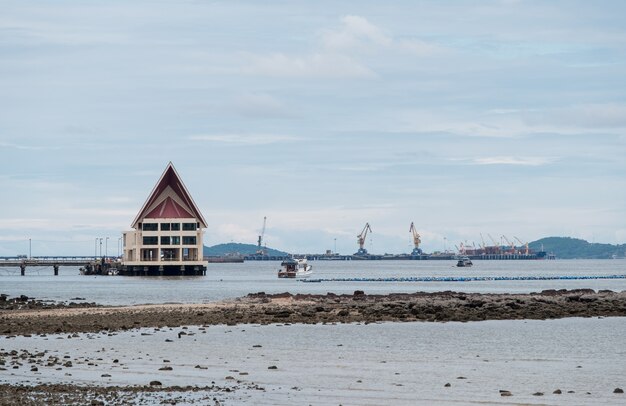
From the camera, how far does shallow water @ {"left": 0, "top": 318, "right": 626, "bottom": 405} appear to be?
2581 centimetres

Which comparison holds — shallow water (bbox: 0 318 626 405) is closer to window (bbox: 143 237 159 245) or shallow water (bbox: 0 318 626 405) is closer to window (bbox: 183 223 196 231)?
window (bbox: 183 223 196 231)

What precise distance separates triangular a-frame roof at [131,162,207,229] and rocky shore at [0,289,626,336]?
7049 cm

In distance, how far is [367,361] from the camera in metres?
32.7

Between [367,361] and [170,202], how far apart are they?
101456 millimetres

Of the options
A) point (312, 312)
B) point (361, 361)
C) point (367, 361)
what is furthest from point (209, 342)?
point (312, 312)

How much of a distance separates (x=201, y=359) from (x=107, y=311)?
21.3 metres

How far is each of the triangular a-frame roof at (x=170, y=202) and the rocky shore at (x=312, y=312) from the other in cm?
7049

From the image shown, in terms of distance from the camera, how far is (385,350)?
1422 inches

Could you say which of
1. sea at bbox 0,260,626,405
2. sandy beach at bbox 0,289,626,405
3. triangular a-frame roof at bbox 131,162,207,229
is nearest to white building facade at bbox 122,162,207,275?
triangular a-frame roof at bbox 131,162,207,229

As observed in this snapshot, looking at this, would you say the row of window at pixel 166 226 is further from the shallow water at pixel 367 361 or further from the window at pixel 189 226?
the shallow water at pixel 367 361

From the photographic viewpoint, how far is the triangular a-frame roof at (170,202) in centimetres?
13000

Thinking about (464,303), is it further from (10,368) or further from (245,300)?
(10,368)

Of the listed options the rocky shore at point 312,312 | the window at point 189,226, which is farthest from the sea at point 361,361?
the window at point 189,226

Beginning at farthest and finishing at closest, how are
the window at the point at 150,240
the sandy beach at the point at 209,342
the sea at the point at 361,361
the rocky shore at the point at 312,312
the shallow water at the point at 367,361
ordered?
the window at the point at 150,240 < the rocky shore at the point at 312,312 < the shallow water at the point at 367,361 < the sea at the point at 361,361 < the sandy beach at the point at 209,342
